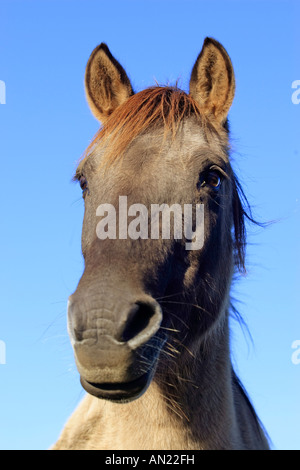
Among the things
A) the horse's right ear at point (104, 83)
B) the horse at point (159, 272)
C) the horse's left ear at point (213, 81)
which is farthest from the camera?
the horse's right ear at point (104, 83)

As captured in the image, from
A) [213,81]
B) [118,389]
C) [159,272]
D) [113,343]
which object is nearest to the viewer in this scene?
[113,343]

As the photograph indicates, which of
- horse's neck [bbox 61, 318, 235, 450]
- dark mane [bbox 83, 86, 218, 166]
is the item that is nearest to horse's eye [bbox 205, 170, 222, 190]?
dark mane [bbox 83, 86, 218, 166]

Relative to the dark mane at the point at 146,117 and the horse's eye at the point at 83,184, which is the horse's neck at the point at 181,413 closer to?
the horse's eye at the point at 83,184

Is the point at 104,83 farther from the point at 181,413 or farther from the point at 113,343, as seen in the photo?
the point at 181,413

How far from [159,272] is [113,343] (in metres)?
0.74

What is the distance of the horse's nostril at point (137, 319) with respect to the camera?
9.70 ft

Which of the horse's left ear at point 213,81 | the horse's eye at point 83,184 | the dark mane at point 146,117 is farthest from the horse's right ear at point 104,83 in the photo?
the horse's eye at point 83,184

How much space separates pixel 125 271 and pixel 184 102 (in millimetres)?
2127

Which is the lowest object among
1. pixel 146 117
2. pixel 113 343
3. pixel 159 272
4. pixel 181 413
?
pixel 181 413

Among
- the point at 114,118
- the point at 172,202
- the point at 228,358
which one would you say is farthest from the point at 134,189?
the point at 228,358

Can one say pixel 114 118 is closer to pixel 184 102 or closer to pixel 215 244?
pixel 184 102

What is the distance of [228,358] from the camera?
4766 mm

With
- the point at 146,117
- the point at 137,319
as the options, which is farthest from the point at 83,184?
the point at 137,319

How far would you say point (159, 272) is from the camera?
137 inches
